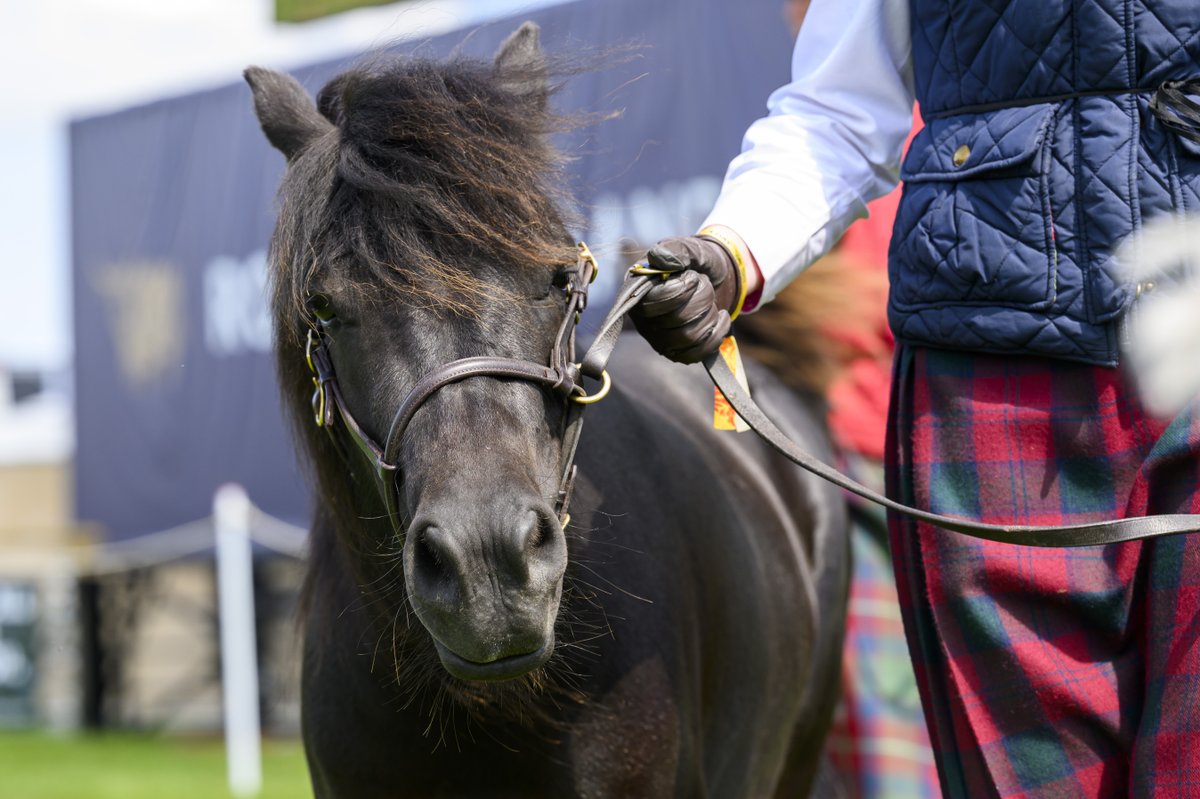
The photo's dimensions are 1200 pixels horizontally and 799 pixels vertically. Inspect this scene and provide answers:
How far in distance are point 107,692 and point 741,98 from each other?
9255 millimetres

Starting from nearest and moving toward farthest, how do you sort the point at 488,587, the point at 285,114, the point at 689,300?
the point at 488,587
the point at 689,300
the point at 285,114

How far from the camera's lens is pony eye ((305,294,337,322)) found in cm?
192

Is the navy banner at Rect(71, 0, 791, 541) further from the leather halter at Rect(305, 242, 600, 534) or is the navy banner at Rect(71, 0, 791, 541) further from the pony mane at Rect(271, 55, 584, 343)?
the leather halter at Rect(305, 242, 600, 534)

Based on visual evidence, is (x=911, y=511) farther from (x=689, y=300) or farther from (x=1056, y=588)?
(x=689, y=300)

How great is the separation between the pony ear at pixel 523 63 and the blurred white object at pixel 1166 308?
1.02m

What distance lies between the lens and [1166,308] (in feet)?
5.54

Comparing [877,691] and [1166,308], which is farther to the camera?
[877,691]

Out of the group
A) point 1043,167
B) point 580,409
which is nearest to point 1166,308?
point 1043,167

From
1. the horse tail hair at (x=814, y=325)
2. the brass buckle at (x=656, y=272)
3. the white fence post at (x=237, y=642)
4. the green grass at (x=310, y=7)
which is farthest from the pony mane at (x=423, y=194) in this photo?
the white fence post at (x=237, y=642)

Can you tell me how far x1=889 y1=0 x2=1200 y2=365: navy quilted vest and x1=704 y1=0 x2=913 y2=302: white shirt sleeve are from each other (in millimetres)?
165

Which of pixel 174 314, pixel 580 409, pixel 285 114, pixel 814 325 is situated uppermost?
pixel 285 114

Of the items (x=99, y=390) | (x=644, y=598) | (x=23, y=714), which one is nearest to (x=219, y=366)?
(x=99, y=390)

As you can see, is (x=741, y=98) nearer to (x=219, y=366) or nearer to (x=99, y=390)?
(x=219, y=366)

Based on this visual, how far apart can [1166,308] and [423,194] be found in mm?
1022
